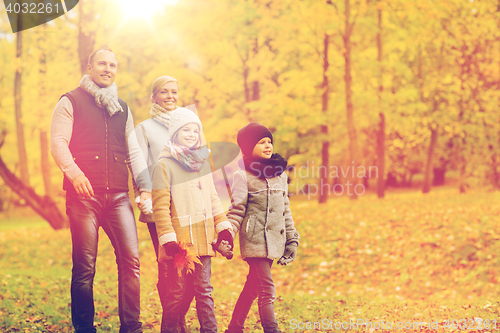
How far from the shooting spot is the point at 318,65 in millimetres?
14133

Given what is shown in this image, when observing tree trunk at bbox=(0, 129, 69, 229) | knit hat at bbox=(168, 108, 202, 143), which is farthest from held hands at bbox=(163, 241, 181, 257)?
tree trunk at bbox=(0, 129, 69, 229)

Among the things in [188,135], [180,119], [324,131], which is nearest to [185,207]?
[188,135]

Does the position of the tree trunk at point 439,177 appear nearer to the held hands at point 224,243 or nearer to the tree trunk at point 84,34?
the tree trunk at point 84,34

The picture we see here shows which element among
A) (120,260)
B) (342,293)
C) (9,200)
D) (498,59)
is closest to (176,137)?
(120,260)

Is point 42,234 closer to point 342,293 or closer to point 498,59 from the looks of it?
point 342,293

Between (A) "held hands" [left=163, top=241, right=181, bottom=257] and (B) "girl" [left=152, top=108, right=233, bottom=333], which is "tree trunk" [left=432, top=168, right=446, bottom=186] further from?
(A) "held hands" [left=163, top=241, right=181, bottom=257]

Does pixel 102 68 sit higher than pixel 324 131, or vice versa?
pixel 102 68

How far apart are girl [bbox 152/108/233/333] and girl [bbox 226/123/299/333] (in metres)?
0.26

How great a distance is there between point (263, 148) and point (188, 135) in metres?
0.70

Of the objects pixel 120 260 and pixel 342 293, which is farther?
pixel 342 293

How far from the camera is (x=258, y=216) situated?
12.4 ft

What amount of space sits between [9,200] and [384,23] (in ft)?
94.2

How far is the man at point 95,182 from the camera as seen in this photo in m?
3.55

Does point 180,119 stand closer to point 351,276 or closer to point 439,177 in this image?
point 351,276
